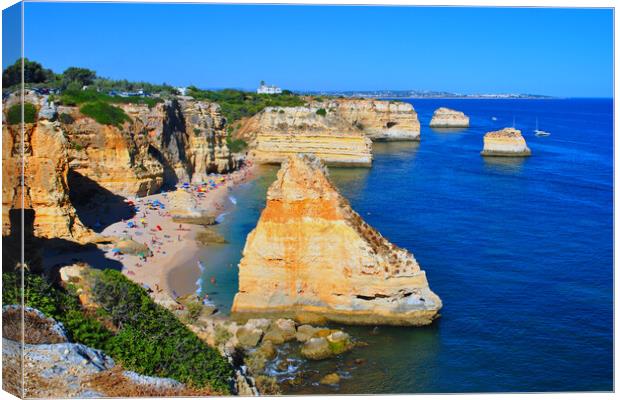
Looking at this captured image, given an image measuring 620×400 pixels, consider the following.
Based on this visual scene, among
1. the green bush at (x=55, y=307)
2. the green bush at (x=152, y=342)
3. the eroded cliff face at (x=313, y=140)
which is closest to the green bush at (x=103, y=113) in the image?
the eroded cliff face at (x=313, y=140)

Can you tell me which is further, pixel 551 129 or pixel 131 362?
pixel 551 129

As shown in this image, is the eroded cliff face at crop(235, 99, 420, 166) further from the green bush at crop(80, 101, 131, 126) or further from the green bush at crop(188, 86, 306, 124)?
the green bush at crop(80, 101, 131, 126)

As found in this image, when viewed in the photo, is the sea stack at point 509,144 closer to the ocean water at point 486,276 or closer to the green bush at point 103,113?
the ocean water at point 486,276

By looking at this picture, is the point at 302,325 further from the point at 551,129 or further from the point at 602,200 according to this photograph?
the point at 551,129

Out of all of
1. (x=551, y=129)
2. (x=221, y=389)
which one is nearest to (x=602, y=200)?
(x=221, y=389)

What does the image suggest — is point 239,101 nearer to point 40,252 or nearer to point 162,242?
point 162,242
